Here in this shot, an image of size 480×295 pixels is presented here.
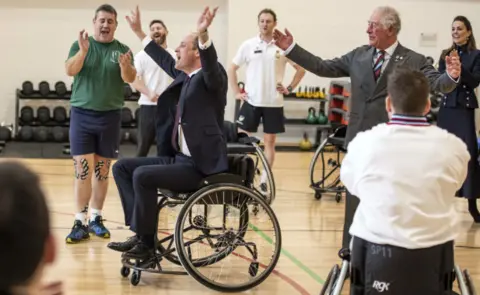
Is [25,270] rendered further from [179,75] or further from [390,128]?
[179,75]

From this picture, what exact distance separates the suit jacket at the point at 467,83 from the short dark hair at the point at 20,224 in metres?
4.68

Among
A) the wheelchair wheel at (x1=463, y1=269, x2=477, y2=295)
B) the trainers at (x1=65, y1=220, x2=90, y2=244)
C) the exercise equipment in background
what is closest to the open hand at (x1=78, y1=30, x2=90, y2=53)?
the trainers at (x1=65, y1=220, x2=90, y2=244)

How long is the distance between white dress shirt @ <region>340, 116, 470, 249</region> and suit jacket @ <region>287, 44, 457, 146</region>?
4.10 ft

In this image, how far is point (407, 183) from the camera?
7.38 ft

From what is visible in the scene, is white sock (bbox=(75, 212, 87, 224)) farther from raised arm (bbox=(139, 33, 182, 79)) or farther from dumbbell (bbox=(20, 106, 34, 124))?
dumbbell (bbox=(20, 106, 34, 124))

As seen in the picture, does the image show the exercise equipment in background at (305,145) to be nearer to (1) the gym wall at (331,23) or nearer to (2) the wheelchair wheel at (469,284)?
(1) the gym wall at (331,23)

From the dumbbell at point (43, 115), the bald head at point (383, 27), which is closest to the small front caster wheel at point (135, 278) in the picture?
the bald head at point (383, 27)

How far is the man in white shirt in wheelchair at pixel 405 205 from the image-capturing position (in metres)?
2.24

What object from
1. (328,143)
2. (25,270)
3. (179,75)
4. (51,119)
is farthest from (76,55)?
(51,119)

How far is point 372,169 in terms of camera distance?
2301 mm

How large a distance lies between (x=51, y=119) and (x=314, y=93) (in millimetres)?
3645

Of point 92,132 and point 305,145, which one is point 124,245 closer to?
point 92,132

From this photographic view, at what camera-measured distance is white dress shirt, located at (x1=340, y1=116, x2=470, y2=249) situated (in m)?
2.24

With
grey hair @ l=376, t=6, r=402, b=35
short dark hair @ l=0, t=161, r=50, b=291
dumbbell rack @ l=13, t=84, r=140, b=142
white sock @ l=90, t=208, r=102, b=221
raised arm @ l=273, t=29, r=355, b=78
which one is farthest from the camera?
dumbbell rack @ l=13, t=84, r=140, b=142
